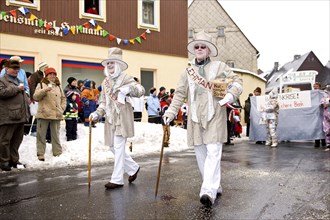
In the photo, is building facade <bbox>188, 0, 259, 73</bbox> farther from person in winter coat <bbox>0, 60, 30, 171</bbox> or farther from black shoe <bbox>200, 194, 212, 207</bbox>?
black shoe <bbox>200, 194, 212, 207</bbox>

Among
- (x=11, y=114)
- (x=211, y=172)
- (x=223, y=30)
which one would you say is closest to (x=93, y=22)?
(x=11, y=114)

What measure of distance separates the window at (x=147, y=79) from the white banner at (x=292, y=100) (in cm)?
718

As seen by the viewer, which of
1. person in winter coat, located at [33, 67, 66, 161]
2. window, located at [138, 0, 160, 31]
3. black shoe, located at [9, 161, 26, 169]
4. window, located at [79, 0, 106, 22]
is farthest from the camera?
window, located at [138, 0, 160, 31]

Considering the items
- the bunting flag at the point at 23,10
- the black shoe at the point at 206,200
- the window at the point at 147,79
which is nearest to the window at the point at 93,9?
the bunting flag at the point at 23,10

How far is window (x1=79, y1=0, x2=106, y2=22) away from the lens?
1720 cm

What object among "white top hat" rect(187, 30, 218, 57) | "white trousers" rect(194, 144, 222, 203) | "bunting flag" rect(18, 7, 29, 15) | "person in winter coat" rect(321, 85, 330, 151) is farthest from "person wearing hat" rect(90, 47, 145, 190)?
"bunting flag" rect(18, 7, 29, 15)

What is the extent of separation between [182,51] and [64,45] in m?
6.85

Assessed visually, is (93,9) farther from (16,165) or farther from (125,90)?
(125,90)

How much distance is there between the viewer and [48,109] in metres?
8.75

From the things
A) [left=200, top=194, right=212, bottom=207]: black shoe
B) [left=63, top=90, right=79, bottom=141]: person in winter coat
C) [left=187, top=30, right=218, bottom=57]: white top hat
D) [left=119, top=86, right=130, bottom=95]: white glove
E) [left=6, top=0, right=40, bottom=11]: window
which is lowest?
[left=200, top=194, right=212, bottom=207]: black shoe

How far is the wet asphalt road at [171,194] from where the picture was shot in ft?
14.8

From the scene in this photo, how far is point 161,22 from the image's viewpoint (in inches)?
795

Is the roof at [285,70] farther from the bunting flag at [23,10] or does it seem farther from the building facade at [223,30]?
the bunting flag at [23,10]

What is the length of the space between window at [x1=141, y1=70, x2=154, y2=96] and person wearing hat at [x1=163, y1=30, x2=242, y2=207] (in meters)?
14.6
